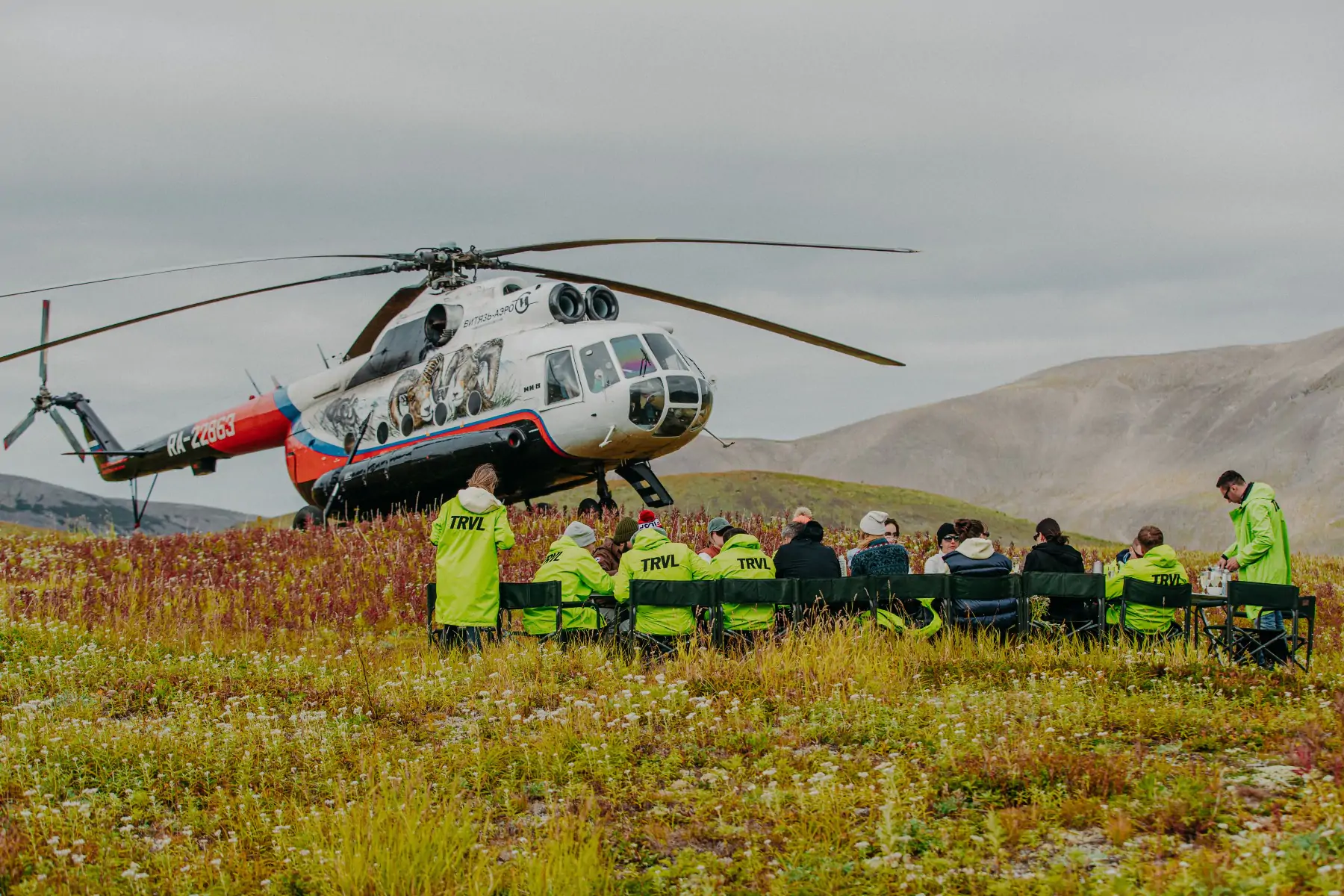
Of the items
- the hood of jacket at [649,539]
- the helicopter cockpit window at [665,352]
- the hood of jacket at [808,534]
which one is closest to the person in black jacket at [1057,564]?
the hood of jacket at [808,534]

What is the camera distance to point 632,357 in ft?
59.0

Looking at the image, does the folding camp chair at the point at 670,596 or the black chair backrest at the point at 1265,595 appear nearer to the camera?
the black chair backrest at the point at 1265,595

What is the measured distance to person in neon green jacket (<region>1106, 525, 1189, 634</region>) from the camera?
10.6 meters

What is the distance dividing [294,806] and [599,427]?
38.6 feet

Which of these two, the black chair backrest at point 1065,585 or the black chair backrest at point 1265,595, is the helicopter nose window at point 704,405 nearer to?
the black chair backrest at point 1065,585

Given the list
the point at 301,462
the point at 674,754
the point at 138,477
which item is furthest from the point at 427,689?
the point at 138,477

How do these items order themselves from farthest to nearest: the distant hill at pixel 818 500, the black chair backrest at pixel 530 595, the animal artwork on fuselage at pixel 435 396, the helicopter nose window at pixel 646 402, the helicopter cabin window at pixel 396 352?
the distant hill at pixel 818 500, the helicopter cabin window at pixel 396 352, the animal artwork on fuselage at pixel 435 396, the helicopter nose window at pixel 646 402, the black chair backrest at pixel 530 595

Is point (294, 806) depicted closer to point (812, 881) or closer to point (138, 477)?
point (812, 881)

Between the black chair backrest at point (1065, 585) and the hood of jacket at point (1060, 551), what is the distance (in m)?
0.59

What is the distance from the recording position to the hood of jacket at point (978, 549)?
1084 cm

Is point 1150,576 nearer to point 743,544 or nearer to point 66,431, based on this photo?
point 743,544

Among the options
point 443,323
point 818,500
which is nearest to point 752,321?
point 443,323

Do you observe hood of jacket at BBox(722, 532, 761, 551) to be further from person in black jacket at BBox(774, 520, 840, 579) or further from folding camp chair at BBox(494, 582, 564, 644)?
folding camp chair at BBox(494, 582, 564, 644)

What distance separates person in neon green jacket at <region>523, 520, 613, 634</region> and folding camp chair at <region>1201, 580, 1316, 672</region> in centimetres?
516
